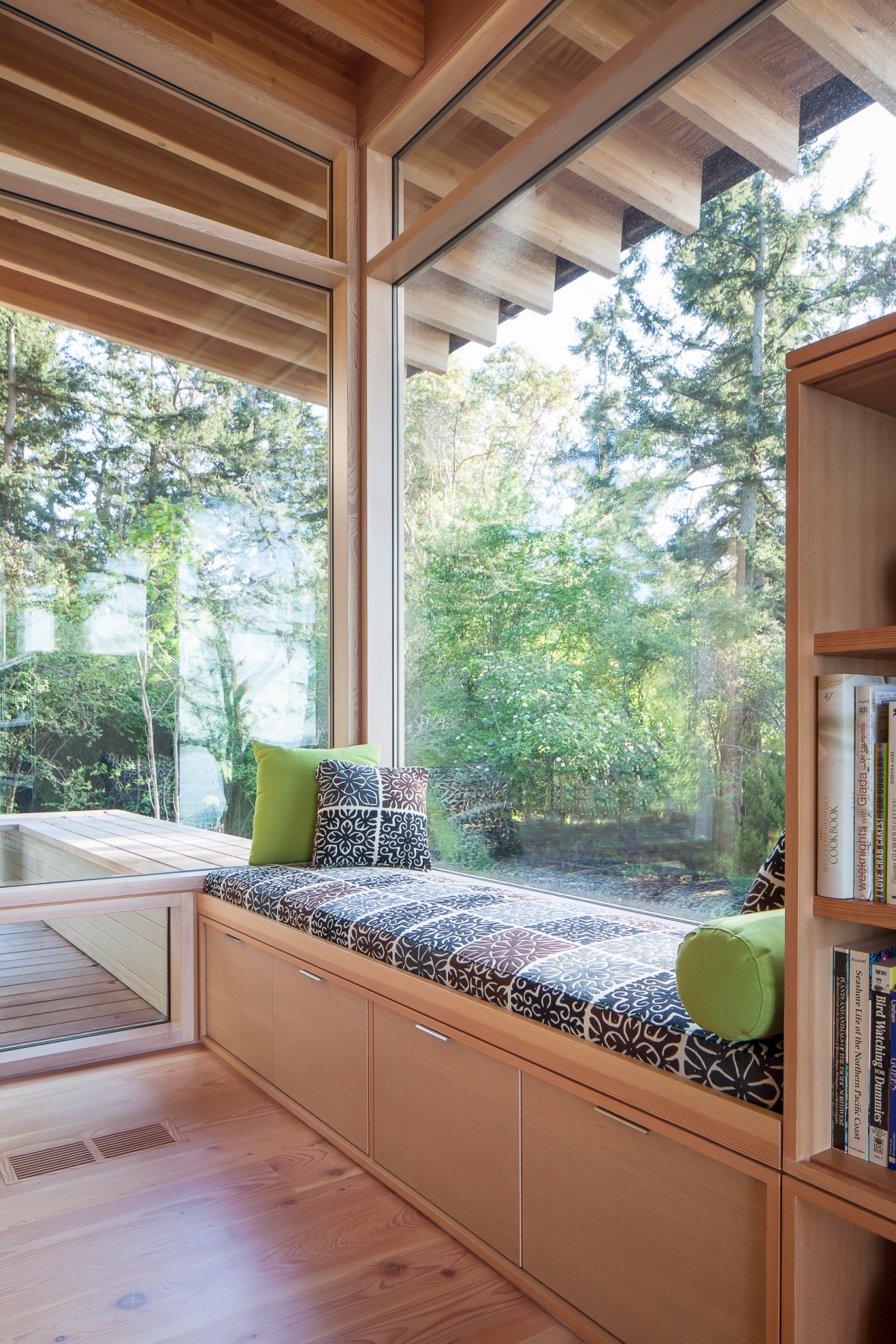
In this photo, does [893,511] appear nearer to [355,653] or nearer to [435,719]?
[435,719]

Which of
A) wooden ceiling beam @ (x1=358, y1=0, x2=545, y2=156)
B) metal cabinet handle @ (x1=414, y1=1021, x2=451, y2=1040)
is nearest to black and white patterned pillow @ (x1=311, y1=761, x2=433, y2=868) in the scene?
metal cabinet handle @ (x1=414, y1=1021, x2=451, y2=1040)

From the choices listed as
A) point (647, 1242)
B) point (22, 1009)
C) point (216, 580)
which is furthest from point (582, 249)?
point (22, 1009)

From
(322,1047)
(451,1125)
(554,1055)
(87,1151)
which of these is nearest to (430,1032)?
(451,1125)

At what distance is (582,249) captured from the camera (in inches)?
100

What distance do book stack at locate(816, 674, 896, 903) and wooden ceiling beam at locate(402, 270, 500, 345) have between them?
2023 millimetres

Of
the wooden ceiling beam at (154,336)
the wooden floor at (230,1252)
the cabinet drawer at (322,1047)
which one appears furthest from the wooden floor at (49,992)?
the wooden ceiling beam at (154,336)

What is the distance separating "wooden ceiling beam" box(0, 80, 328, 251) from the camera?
2.93 m

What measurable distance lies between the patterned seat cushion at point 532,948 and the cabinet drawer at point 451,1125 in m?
0.15

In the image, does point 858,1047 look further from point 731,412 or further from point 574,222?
point 574,222

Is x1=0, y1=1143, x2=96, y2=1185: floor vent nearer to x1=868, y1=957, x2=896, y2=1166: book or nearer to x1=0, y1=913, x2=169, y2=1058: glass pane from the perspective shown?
x1=0, y1=913, x2=169, y2=1058: glass pane

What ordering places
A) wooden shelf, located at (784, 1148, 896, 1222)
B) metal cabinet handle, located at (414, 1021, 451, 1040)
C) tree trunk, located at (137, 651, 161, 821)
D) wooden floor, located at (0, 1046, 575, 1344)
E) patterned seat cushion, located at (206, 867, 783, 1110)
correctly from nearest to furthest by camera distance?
wooden shelf, located at (784, 1148, 896, 1222) → patterned seat cushion, located at (206, 867, 783, 1110) → wooden floor, located at (0, 1046, 575, 1344) → metal cabinet handle, located at (414, 1021, 451, 1040) → tree trunk, located at (137, 651, 161, 821)

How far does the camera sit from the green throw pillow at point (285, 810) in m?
2.98

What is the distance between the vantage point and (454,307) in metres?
3.14

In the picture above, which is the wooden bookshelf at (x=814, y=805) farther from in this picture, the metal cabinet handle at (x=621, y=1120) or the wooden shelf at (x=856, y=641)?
the metal cabinet handle at (x=621, y=1120)
